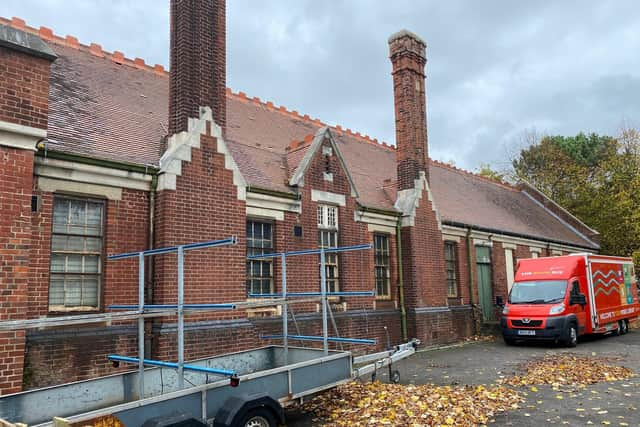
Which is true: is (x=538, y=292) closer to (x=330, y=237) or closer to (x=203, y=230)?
(x=330, y=237)

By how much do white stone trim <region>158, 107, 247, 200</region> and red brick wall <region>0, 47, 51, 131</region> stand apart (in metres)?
2.30

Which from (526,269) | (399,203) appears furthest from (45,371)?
(526,269)

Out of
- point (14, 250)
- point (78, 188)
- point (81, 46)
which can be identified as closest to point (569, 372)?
point (78, 188)

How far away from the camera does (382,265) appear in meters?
15.4

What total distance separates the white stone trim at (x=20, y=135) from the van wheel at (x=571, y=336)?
1389 cm

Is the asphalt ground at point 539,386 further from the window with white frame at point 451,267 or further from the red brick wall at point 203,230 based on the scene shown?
the red brick wall at point 203,230

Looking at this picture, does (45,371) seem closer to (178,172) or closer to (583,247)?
(178,172)

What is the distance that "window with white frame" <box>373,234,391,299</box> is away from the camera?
15250 mm

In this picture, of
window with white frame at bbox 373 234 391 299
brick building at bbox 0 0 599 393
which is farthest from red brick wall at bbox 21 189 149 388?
window with white frame at bbox 373 234 391 299

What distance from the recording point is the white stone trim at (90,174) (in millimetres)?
8422

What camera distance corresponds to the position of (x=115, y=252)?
918 cm

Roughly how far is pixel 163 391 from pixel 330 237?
702cm

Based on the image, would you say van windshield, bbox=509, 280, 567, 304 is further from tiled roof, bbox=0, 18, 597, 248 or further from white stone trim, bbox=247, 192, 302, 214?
white stone trim, bbox=247, 192, 302, 214

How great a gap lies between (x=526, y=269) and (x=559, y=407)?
375 inches
